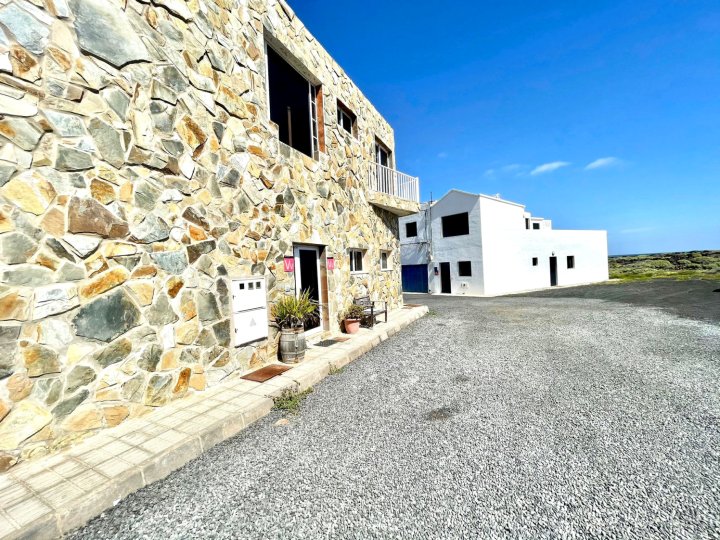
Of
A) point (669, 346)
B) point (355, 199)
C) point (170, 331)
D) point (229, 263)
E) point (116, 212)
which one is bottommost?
point (669, 346)

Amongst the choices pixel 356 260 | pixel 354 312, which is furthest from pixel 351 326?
pixel 356 260

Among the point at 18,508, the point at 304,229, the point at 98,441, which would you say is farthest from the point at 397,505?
the point at 304,229

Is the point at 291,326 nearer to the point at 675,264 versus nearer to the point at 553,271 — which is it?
the point at 553,271

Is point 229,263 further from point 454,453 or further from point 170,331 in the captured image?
point 454,453

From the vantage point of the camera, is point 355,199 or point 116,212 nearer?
point 116,212

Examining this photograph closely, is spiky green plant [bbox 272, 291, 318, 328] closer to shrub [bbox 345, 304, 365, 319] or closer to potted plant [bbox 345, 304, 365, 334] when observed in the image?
potted plant [bbox 345, 304, 365, 334]

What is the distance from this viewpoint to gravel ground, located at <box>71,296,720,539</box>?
2383 mm

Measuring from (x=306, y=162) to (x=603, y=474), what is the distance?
23.6ft

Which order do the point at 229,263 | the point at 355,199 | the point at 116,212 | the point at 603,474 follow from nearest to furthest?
the point at 603,474
the point at 116,212
the point at 229,263
the point at 355,199

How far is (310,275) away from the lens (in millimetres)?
7941

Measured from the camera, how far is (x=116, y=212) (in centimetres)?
380

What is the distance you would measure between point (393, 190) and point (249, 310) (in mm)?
8302

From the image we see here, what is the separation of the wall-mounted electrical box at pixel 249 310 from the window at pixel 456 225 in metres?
20.8

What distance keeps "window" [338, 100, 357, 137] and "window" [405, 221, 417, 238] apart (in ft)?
56.3
